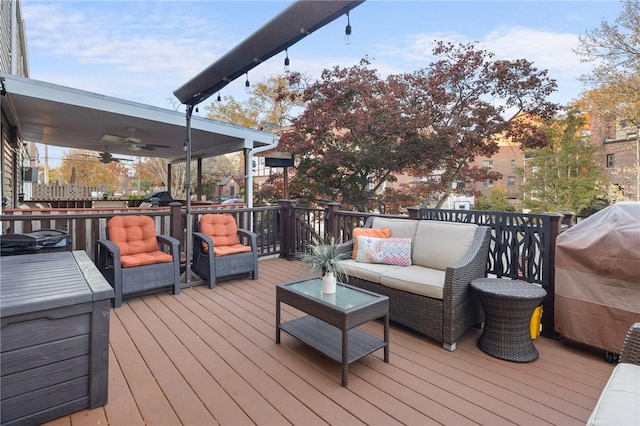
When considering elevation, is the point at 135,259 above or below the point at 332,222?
below

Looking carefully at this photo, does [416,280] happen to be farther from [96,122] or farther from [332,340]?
[96,122]

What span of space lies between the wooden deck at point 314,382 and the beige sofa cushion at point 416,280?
449 mm

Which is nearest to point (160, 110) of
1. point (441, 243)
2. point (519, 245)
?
point (441, 243)

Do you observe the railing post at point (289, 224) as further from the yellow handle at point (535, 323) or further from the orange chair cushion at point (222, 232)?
the yellow handle at point (535, 323)

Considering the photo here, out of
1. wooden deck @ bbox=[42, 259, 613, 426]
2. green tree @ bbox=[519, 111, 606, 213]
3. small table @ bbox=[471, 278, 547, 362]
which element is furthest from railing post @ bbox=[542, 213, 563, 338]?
green tree @ bbox=[519, 111, 606, 213]

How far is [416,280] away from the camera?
2.94 m

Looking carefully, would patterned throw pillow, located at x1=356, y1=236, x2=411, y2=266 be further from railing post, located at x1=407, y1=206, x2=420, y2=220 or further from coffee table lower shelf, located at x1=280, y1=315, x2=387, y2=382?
coffee table lower shelf, located at x1=280, y1=315, x2=387, y2=382

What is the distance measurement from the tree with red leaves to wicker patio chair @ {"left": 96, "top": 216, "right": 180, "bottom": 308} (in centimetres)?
585

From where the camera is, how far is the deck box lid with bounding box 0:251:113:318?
171 centimetres

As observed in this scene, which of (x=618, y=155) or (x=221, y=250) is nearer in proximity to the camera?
(x=221, y=250)

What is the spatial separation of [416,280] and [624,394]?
5.42ft

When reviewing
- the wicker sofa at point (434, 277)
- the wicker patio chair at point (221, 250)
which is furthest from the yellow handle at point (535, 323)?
the wicker patio chair at point (221, 250)

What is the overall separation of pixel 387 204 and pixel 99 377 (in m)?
9.05

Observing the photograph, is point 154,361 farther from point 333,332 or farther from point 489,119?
point 489,119
